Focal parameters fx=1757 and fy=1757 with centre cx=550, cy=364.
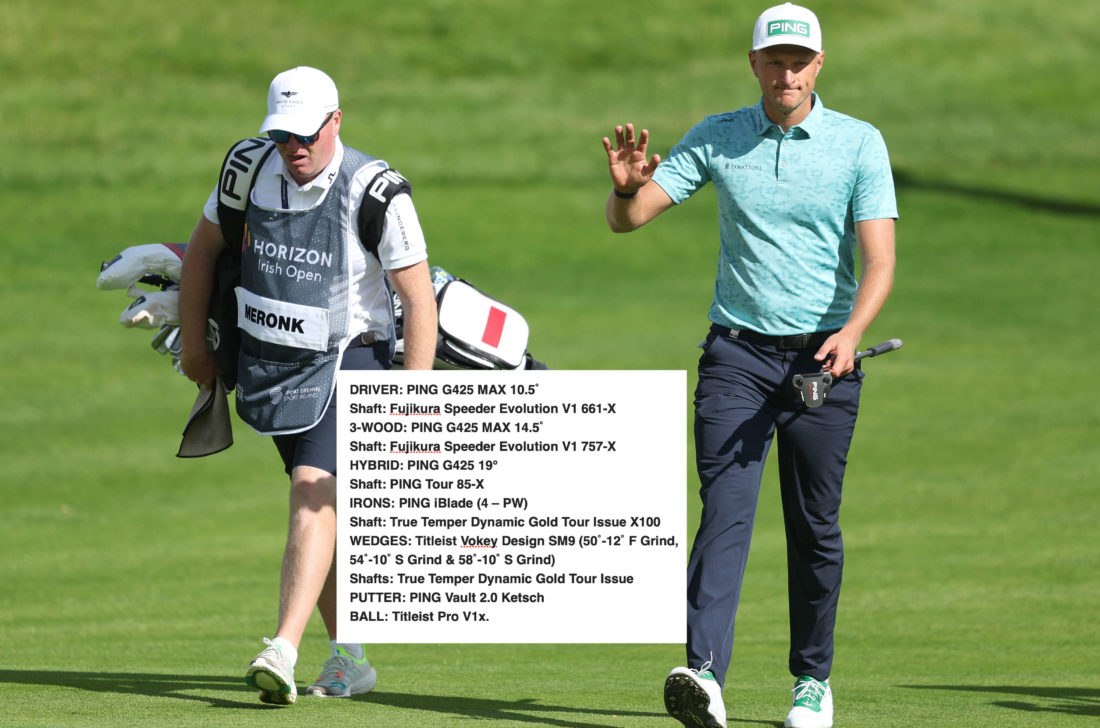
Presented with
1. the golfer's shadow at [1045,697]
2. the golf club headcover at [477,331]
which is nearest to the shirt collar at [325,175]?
the golf club headcover at [477,331]

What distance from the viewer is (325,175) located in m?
5.88

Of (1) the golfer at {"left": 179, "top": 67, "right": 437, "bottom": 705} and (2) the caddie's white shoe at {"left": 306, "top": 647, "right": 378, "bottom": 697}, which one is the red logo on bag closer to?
(1) the golfer at {"left": 179, "top": 67, "right": 437, "bottom": 705}

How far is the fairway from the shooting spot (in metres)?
7.25

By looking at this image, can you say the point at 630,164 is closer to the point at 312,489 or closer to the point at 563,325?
the point at 312,489

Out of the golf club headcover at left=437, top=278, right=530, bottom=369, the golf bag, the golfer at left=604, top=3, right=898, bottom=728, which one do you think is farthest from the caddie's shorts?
the golfer at left=604, top=3, right=898, bottom=728

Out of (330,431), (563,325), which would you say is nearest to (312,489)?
(330,431)

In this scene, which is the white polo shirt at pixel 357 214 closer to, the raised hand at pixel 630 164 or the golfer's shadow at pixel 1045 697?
the raised hand at pixel 630 164

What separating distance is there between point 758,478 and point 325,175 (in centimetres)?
175

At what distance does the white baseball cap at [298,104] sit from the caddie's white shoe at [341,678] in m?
1.91

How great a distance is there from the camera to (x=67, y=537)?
12.1m

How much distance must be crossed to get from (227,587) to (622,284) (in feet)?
50.4

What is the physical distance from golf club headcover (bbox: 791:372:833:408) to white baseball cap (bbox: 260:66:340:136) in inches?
69.2

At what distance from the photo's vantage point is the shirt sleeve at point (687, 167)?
19.1ft

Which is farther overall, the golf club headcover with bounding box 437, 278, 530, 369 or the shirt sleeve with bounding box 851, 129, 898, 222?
the golf club headcover with bounding box 437, 278, 530, 369
